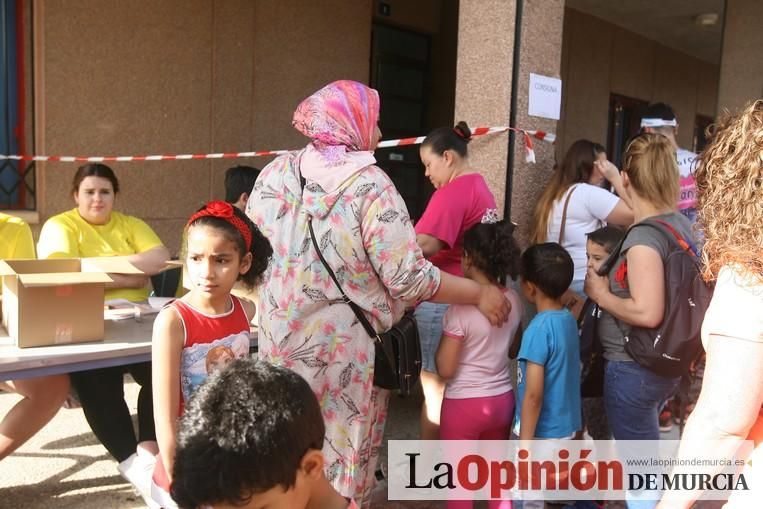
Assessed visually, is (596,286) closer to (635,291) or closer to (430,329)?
(635,291)

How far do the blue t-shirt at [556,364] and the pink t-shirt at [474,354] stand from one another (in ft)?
0.36

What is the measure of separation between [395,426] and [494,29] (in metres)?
2.35

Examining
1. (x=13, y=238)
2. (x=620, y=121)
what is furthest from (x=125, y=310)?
(x=620, y=121)

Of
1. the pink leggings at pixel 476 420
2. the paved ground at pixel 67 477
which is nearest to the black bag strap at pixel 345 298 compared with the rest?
the pink leggings at pixel 476 420

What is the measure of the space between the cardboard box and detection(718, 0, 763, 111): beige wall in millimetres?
5486

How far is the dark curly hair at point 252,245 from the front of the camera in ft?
7.04

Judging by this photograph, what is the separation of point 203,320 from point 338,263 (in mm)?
460

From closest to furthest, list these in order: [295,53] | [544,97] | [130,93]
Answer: [544,97] → [130,93] → [295,53]

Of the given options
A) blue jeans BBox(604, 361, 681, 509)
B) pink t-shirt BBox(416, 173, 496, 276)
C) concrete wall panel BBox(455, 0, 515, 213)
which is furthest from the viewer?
concrete wall panel BBox(455, 0, 515, 213)

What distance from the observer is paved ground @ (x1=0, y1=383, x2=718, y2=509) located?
10.1ft

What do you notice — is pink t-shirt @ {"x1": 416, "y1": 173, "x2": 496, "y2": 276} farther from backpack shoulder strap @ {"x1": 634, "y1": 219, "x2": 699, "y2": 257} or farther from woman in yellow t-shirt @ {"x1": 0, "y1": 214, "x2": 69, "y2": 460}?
woman in yellow t-shirt @ {"x1": 0, "y1": 214, "x2": 69, "y2": 460}

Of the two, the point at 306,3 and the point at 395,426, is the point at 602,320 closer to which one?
the point at 395,426

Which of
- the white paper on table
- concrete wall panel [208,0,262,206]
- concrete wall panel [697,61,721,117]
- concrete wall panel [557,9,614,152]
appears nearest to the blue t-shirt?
the white paper on table

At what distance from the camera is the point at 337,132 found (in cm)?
212
